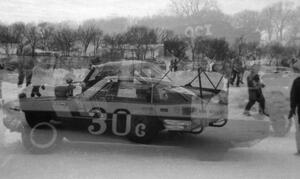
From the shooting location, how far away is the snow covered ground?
379 cm

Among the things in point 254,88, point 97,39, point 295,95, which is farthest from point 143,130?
point 254,88

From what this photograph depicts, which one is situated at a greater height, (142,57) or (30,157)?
(142,57)

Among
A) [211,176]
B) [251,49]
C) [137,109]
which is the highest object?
[251,49]

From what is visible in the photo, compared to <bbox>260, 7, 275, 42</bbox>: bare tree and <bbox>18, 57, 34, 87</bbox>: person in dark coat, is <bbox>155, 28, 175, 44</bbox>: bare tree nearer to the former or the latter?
<bbox>260, 7, 275, 42</bbox>: bare tree

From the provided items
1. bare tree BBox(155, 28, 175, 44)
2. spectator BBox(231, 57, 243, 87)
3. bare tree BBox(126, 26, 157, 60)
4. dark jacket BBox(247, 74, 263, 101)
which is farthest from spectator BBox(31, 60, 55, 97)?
dark jacket BBox(247, 74, 263, 101)

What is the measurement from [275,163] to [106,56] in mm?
2524

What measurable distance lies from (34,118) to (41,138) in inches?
12.9

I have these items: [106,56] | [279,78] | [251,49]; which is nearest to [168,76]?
[106,56]

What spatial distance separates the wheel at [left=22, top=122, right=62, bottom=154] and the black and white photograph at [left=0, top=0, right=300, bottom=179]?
0.01 m

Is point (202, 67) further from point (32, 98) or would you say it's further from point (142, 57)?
point (32, 98)

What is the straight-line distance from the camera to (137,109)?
455 centimetres

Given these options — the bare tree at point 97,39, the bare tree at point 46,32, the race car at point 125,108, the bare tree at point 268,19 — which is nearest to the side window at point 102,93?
the race car at point 125,108

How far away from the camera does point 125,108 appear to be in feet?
15.1

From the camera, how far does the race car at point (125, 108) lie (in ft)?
14.8
